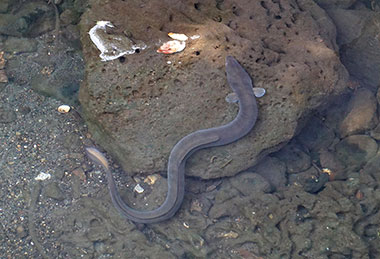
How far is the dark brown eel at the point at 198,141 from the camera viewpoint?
155 inches

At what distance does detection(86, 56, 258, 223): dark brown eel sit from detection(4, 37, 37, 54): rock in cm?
223

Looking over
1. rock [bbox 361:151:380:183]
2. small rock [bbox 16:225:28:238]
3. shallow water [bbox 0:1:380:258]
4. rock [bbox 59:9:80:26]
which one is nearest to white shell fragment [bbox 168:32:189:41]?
→ shallow water [bbox 0:1:380:258]

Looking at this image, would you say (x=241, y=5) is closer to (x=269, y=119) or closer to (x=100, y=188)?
(x=269, y=119)

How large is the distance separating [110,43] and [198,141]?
1.49 metres

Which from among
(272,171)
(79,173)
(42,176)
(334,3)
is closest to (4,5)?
(42,176)

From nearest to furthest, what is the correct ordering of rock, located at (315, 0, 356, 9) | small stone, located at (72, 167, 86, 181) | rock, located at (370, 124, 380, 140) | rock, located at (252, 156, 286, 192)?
1. small stone, located at (72, 167, 86, 181)
2. rock, located at (252, 156, 286, 192)
3. rock, located at (370, 124, 380, 140)
4. rock, located at (315, 0, 356, 9)

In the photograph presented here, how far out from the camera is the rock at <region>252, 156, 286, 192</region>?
177 inches

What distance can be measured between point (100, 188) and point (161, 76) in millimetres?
1573

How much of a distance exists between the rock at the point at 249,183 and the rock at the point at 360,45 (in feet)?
7.61

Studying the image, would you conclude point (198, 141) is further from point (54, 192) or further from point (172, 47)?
point (54, 192)

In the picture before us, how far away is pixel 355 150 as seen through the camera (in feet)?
15.5

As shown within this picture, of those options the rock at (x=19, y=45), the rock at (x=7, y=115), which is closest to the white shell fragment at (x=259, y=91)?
the rock at (x=7, y=115)

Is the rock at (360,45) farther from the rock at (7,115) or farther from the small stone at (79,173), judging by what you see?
the rock at (7,115)

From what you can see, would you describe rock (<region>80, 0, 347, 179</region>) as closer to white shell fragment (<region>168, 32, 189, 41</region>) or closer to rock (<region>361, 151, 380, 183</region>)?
white shell fragment (<region>168, 32, 189, 41</region>)
